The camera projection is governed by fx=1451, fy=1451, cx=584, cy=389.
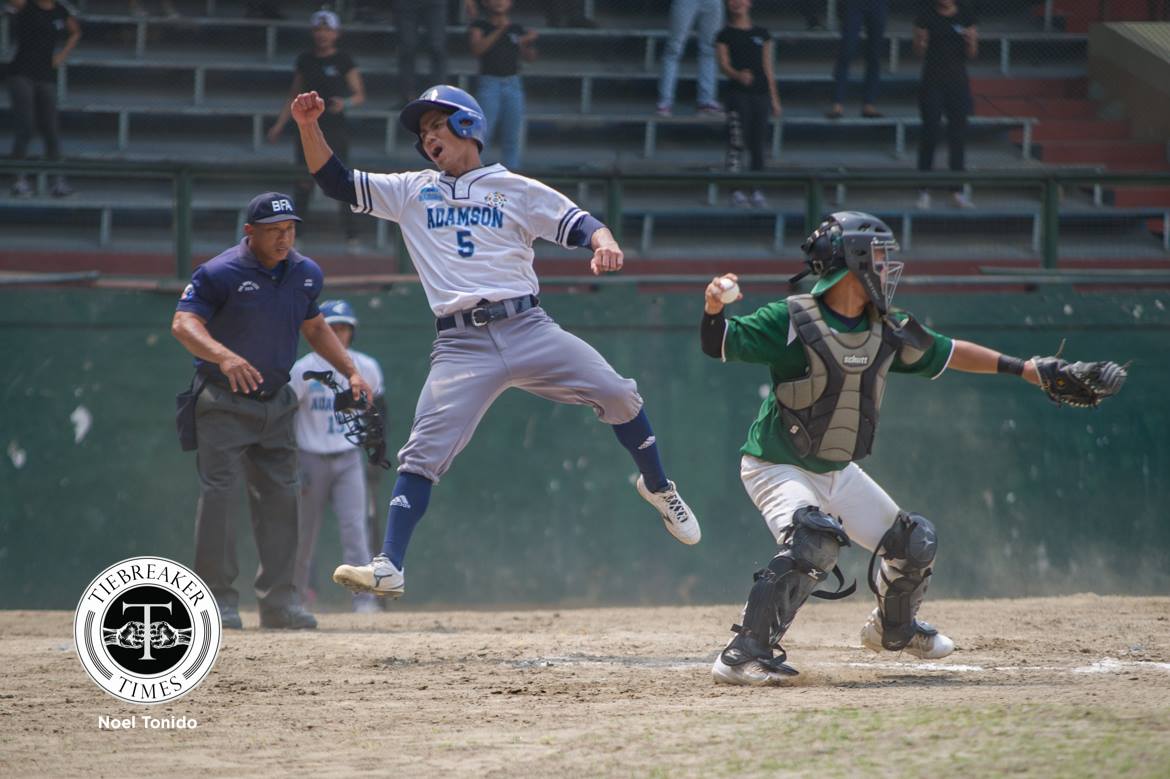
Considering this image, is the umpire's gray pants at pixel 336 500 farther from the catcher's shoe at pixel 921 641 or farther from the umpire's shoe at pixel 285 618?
the catcher's shoe at pixel 921 641

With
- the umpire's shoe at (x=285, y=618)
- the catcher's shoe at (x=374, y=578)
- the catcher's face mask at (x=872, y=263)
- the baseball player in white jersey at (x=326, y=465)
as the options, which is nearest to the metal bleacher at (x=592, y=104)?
the baseball player in white jersey at (x=326, y=465)

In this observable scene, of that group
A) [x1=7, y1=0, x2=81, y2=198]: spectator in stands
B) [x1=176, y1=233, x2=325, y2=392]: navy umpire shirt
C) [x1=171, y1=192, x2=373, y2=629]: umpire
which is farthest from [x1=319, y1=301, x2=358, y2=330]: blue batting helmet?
[x1=7, y1=0, x2=81, y2=198]: spectator in stands

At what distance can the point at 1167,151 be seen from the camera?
11.4m

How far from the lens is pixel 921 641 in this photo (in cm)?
609

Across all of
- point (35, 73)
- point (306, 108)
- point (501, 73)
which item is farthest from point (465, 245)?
point (35, 73)

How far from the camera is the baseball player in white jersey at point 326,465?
30.9 feet

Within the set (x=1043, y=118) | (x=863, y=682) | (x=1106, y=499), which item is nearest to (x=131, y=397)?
(x=863, y=682)

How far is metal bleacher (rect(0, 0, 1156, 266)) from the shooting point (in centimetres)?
1075

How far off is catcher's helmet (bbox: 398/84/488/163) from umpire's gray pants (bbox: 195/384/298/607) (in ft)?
7.25

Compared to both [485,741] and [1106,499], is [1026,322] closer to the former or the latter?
[1106,499]

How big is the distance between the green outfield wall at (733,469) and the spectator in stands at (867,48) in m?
2.91

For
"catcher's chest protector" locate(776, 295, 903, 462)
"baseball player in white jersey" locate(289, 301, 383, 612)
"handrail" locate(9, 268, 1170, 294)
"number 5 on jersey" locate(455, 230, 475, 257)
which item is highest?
"number 5 on jersey" locate(455, 230, 475, 257)

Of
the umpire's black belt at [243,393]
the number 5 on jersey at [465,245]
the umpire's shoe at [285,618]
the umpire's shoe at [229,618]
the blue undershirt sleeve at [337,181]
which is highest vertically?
the blue undershirt sleeve at [337,181]

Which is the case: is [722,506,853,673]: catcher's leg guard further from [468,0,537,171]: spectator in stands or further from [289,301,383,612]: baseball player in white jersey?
[468,0,537,171]: spectator in stands
